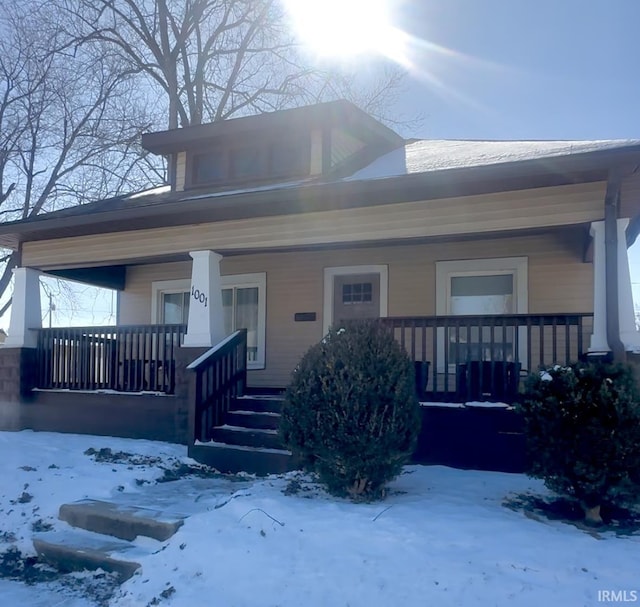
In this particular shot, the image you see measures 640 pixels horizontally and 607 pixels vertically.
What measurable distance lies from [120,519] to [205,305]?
3.86m

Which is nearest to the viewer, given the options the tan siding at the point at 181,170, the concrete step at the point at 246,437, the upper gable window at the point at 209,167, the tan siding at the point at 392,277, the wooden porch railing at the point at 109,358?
the concrete step at the point at 246,437

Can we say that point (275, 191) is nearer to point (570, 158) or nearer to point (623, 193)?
point (570, 158)

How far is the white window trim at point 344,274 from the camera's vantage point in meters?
10.2

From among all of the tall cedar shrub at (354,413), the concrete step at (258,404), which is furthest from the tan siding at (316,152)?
the tall cedar shrub at (354,413)

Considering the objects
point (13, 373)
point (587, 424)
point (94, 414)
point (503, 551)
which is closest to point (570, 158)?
point (587, 424)

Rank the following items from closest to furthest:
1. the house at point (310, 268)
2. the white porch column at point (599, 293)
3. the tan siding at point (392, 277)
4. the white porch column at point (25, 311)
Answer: the white porch column at point (599, 293), the house at point (310, 268), the tan siding at point (392, 277), the white porch column at point (25, 311)

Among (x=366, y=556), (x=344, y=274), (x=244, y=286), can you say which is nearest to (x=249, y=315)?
(x=244, y=286)

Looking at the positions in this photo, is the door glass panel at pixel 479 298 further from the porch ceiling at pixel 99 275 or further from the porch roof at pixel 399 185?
the porch ceiling at pixel 99 275

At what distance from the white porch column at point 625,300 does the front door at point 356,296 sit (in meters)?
4.06

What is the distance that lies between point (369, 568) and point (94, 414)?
264 inches

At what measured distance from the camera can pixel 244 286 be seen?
1137cm

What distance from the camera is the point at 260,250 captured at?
918 centimetres

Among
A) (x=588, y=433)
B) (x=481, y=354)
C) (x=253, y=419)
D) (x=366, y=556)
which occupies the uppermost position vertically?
(x=481, y=354)

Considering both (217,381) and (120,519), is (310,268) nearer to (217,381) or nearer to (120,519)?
(217,381)
